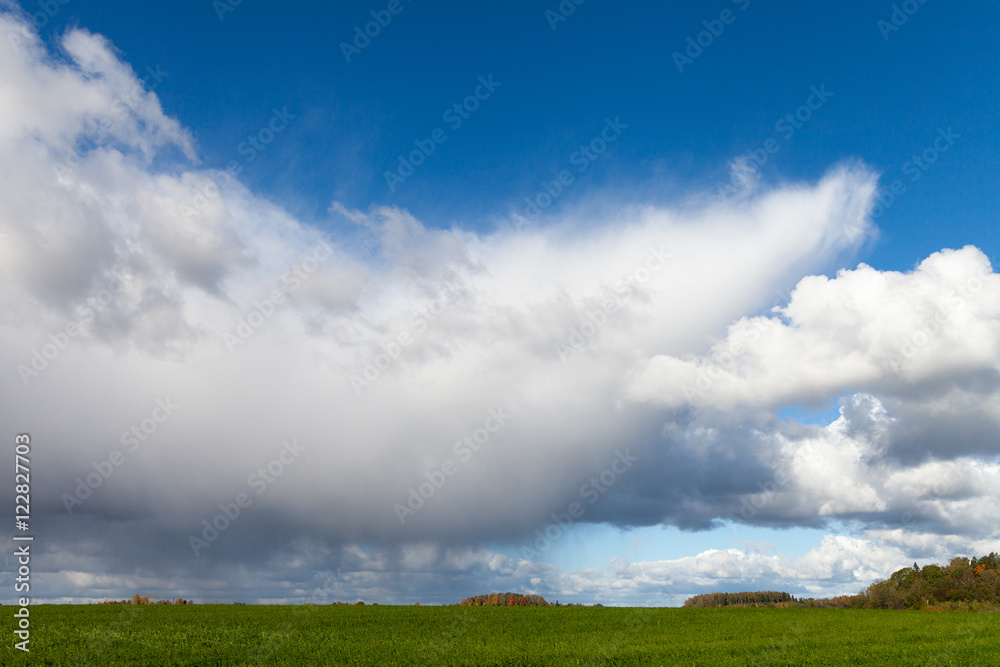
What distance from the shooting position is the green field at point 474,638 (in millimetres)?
34875

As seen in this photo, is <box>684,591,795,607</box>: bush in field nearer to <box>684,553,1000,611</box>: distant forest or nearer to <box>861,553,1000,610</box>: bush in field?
<box>684,553,1000,611</box>: distant forest

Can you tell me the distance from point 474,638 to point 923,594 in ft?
361

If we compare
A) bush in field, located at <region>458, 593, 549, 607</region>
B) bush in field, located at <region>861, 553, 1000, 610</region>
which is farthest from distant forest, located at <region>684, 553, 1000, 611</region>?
bush in field, located at <region>458, 593, 549, 607</region>

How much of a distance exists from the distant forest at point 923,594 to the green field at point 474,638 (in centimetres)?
2402

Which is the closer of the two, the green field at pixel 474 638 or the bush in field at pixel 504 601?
the green field at pixel 474 638

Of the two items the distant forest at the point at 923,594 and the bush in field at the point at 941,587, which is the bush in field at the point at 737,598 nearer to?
the distant forest at the point at 923,594

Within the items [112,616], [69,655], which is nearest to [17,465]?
[69,655]

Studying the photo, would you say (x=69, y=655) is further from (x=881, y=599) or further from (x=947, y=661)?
(x=881, y=599)

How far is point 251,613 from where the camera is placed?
2021 inches

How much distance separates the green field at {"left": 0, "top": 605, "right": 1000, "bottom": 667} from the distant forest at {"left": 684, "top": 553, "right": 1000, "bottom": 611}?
24.0 metres

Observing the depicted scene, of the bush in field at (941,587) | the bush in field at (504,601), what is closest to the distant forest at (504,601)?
the bush in field at (504,601)

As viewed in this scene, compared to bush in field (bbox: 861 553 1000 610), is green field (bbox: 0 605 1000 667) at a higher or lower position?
higher

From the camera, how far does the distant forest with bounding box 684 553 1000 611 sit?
83.4 meters

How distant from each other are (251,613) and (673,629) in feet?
113
